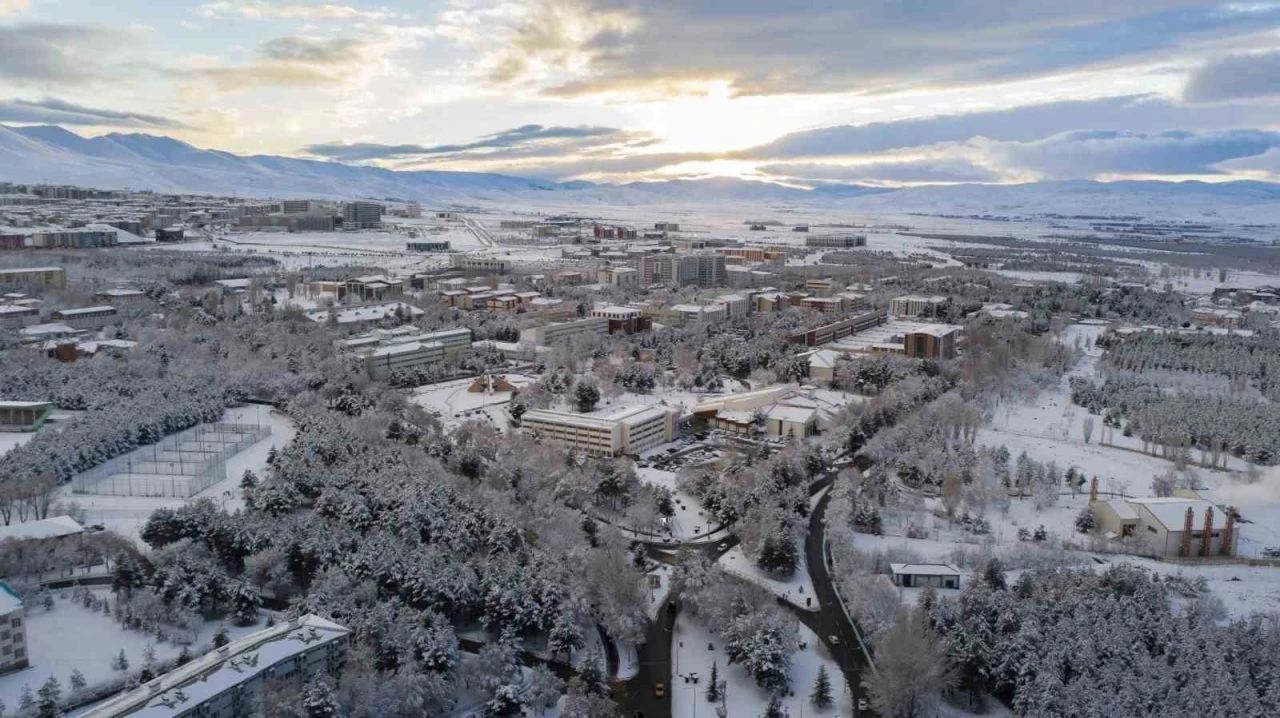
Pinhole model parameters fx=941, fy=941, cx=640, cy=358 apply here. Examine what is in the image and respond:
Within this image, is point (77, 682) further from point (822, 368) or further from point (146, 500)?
point (822, 368)

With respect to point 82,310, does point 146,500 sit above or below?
below

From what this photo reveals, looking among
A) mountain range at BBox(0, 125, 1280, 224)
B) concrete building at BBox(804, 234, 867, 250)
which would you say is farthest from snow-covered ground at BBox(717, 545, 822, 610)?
mountain range at BBox(0, 125, 1280, 224)

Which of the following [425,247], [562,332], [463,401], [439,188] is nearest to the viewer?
[463,401]

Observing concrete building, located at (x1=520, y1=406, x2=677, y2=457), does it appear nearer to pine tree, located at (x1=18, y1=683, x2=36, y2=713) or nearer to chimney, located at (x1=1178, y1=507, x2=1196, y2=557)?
chimney, located at (x1=1178, y1=507, x2=1196, y2=557)

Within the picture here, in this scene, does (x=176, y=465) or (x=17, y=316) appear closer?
(x=176, y=465)

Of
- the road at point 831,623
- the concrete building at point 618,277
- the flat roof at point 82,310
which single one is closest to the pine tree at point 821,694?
the road at point 831,623

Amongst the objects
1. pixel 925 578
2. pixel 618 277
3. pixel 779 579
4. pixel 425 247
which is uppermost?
pixel 425 247

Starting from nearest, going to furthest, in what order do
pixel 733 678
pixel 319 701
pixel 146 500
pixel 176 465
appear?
pixel 319 701 < pixel 733 678 < pixel 146 500 < pixel 176 465

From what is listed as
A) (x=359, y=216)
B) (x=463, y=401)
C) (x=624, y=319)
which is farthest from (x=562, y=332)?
(x=359, y=216)
